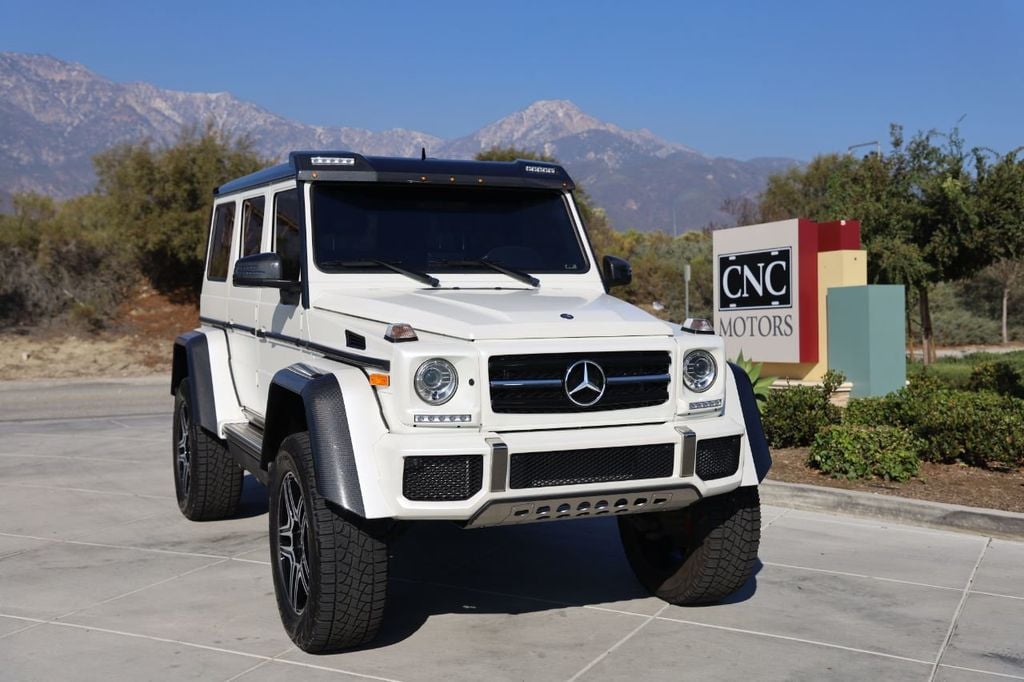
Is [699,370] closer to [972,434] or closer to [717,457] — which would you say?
[717,457]

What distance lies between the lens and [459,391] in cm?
454

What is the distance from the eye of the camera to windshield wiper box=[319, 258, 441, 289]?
568cm

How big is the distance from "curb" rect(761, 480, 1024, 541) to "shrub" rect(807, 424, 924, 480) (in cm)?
46

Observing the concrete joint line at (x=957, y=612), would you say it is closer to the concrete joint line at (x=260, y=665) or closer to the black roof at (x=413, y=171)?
the concrete joint line at (x=260, y=665)

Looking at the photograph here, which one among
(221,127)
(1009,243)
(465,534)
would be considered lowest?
(465,534)

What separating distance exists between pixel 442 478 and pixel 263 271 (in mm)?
1754

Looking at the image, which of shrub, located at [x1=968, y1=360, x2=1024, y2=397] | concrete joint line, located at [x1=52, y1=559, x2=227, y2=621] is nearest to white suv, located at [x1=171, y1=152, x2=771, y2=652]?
concrete joint line, located at [x1=52, y1=559, x2=227, y2=621]

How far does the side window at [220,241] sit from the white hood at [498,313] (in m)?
2.11

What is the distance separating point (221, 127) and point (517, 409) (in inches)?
996

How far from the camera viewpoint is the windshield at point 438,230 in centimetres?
581

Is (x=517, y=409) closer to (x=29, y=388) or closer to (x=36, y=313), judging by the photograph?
(x=29, y=388)

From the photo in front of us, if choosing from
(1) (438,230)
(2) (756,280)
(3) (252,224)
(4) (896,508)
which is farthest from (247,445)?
(2) (756,280)

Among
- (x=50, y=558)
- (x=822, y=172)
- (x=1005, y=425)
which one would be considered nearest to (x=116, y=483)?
(x=50, y=558)

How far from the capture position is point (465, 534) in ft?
23.9
